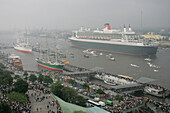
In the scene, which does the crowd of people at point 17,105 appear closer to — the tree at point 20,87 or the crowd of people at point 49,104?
the crowd of people at point 49,104

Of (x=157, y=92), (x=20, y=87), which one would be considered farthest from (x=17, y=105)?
(x=157, y=92)

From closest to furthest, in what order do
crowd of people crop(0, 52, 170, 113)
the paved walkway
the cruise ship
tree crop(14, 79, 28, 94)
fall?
crowd of people crop(0, 52, 170, 113), the paved walkway, tree crop(14, 79, 28, 94), the cruise ship

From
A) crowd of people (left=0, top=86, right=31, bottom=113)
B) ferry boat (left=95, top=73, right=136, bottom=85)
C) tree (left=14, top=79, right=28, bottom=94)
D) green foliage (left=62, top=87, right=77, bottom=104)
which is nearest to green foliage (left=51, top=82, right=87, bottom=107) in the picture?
green foliage (left=62, top=87, right=77, bottom=104)

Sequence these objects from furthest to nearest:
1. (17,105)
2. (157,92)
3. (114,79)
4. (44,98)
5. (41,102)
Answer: (114,79) < (157,92) < (44,98) < (41,102) < (17,105)

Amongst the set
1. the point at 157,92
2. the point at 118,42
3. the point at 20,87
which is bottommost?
the point at 157,92

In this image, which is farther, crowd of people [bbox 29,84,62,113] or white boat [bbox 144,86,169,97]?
white boat [bbox 144,86,169,97]

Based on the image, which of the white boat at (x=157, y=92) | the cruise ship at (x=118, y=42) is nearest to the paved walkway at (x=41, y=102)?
the white boat at (x=157, y=92)

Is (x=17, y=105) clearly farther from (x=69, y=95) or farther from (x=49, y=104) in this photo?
(x=69, y=95)

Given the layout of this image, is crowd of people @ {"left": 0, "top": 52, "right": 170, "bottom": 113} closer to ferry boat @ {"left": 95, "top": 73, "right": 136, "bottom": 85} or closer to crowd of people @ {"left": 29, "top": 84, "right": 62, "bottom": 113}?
crowd of people @ {"left": 29, "top": 84, "right": 62, "bottom": 113}
